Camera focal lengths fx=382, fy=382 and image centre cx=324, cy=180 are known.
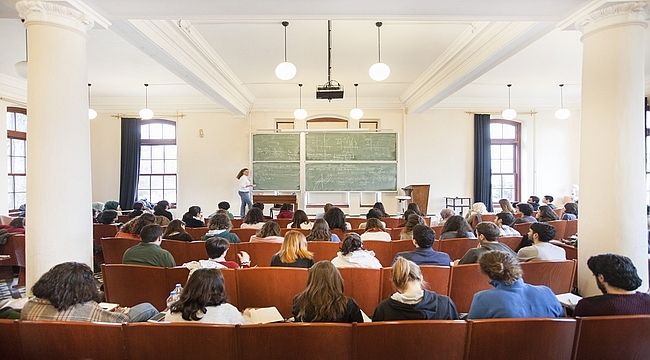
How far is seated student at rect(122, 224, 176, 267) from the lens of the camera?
9.85 feet

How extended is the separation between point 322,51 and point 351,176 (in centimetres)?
449

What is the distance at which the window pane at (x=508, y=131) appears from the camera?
1081 centimetres

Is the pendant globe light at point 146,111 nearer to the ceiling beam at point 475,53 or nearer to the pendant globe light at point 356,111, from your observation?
the pendant globe light at point 356,111

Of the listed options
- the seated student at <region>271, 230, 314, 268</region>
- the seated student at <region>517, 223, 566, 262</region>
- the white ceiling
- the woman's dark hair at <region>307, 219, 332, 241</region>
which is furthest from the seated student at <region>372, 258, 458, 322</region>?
the white ceiling

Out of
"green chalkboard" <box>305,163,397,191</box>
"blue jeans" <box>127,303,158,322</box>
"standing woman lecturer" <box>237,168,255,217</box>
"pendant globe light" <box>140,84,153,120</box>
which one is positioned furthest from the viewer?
"green chalkboard" <box>305,163,397,191</box>

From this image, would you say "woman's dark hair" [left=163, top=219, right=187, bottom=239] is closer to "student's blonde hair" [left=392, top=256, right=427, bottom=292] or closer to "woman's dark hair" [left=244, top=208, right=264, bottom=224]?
"woman's dark hair" [left=244, top=208, right=264, bottom=224]

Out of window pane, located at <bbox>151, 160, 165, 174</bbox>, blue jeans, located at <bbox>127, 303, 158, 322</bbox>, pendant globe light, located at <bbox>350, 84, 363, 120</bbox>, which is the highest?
pendant globe light, located at <bbox>350, 84, 363, 120</bbox>

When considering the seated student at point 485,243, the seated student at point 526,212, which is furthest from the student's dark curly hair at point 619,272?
the seated student at point 526,212

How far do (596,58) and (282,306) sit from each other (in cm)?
327

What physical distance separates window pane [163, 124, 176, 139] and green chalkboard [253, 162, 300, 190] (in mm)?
2534

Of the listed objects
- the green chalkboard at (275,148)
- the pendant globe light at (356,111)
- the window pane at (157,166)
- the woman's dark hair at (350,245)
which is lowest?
the woman's dark hair at (350,245)

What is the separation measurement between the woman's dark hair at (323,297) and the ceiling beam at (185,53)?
138 inches

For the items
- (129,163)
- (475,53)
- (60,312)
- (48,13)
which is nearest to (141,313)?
(60,312)

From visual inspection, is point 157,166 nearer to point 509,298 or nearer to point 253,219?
point 253,219
